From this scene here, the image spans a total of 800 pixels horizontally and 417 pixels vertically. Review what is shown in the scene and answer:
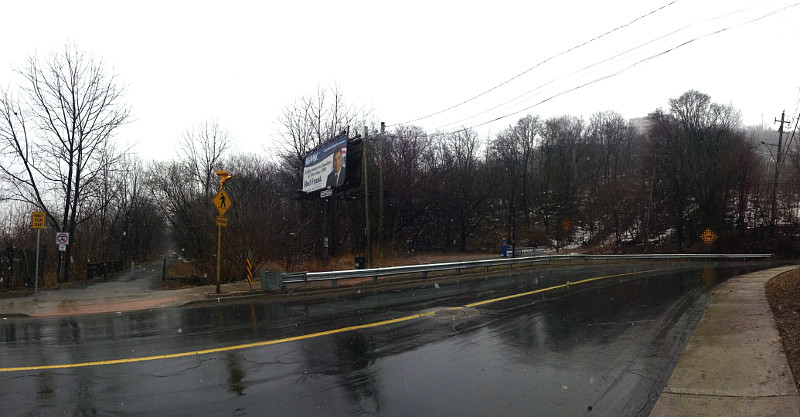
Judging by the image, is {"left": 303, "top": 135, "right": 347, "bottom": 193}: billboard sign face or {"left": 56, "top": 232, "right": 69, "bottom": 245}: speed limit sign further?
{"left": 303, "top": 135, "right": 347, "bottom": 193}: billboard sign face

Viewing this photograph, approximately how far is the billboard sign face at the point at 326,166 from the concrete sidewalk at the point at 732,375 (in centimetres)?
1727

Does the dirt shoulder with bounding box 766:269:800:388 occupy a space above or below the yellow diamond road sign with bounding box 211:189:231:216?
below

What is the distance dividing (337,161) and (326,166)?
143 cm

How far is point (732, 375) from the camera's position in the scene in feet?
18.7

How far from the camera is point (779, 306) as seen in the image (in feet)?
34.1

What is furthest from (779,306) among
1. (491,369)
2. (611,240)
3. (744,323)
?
(611,240)

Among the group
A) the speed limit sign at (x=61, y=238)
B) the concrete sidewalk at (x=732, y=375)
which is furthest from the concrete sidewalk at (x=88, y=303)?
the concrete sidewalk at (x=732, y=375)

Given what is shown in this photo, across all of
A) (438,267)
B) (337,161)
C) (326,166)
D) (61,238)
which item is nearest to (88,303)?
(61,238)

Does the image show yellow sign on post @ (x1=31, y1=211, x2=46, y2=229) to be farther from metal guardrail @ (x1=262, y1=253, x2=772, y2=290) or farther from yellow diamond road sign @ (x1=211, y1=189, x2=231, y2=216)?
metal guardrail @ (x1=262, y1=253, x2=772, y2=290)

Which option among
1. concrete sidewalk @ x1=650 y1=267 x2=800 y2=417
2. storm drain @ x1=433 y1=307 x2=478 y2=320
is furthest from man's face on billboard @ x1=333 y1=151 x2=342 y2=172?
concrete sidewalk @ x1=650 y1=267 x2=800 y2=417

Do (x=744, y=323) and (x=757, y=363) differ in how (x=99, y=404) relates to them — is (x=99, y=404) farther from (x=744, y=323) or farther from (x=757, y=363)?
(x=744, y=323)

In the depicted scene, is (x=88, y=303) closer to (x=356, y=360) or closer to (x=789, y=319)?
(x=356, y=360)

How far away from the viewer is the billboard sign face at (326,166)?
23250 millimetres

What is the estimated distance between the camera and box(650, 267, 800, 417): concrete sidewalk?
466 centimetres
